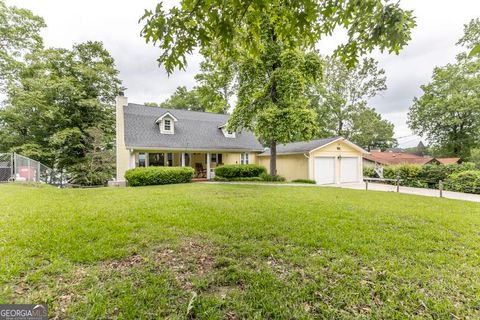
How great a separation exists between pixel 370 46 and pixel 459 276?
352 centimetres

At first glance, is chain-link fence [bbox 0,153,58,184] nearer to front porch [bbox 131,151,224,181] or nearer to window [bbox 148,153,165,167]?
front porch [bbox 131,151,224,181]

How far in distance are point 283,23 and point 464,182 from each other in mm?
16626

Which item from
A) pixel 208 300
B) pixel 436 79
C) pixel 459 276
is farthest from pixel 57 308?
pixel 436 79

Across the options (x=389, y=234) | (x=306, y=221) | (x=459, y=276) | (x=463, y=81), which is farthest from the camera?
(x=463, y=81)

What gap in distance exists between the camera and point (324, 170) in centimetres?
1719

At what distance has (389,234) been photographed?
4.55m

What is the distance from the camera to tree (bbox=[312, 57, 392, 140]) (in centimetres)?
2858

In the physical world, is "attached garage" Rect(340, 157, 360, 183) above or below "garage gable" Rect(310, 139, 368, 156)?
below

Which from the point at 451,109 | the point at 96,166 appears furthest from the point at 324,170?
the point at 451,109

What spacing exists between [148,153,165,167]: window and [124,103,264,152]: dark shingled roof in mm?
1707

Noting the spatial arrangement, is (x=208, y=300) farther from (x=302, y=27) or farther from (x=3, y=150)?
(x=3, y=150)

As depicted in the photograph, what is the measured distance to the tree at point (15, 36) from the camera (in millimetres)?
16750

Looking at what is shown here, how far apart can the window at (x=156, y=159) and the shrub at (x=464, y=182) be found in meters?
20.0

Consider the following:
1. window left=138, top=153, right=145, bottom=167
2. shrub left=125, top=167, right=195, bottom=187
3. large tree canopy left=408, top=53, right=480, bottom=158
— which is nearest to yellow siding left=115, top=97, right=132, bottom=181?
window left=138, top=153, right=145, bottom=167
